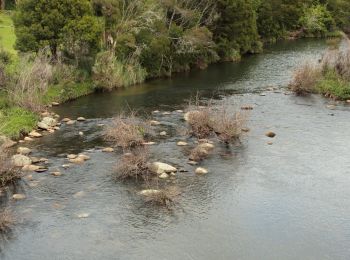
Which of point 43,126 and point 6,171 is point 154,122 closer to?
point 43,126

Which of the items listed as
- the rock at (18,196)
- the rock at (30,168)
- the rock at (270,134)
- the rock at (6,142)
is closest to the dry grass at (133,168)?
the rock at (30,168)

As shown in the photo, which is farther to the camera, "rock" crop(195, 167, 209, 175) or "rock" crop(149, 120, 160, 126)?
"rock" crop(149, 120, 160, 126)

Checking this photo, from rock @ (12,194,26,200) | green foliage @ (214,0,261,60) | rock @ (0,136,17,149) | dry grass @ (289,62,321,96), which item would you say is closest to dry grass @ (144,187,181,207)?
rock @ (12,194,26,200)

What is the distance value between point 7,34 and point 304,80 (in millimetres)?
27123

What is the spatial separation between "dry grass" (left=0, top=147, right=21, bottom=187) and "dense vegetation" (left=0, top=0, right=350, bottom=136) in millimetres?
5515

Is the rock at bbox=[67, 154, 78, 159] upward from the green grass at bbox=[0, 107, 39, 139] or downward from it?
downward

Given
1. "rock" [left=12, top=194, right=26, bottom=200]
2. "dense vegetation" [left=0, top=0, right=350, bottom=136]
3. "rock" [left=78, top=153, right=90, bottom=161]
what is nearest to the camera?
"rock" [left=12, top=194, right=26, bottom=200]

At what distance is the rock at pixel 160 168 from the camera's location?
1980cm

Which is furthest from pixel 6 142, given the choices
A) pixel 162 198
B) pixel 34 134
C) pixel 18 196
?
pixel 162 198

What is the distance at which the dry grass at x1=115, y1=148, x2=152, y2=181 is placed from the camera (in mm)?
19391

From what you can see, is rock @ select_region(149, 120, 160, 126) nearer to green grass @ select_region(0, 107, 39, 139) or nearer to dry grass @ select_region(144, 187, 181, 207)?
green grass @ select_region(0, 107, 39, 139)

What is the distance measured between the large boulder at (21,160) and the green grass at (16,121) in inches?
110

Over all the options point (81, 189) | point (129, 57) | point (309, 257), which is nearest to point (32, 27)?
point (129, 57)

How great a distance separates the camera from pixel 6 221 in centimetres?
1566
